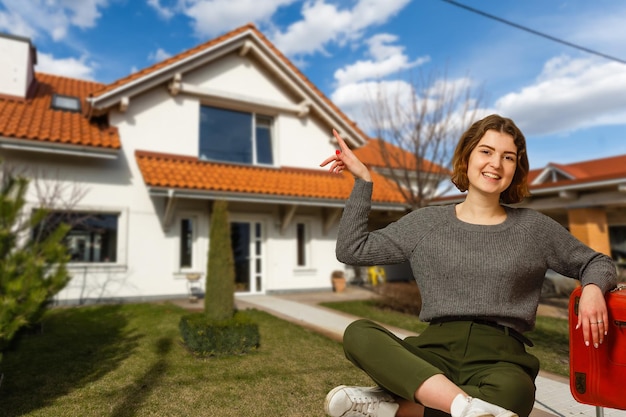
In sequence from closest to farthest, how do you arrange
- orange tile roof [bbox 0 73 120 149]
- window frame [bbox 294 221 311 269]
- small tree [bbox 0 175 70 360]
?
small tree [bbox 0 175 70 360] < orange tile roof [bbox 0 73 120 149] < window frame [bbox 294 221 311 269]

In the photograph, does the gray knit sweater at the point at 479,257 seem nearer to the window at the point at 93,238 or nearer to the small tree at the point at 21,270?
the small tree at the point at 21,270

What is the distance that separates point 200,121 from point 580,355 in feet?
38.0

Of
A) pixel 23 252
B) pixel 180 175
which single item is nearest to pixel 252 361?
pixel 23 252

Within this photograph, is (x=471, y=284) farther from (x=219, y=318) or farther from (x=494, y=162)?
(x=219, y=318)

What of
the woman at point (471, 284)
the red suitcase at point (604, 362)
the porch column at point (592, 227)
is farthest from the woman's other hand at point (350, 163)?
the porch column at point (592, 227)

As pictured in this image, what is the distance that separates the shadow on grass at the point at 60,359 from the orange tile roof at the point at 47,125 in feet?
13.5

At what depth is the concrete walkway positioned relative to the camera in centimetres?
344

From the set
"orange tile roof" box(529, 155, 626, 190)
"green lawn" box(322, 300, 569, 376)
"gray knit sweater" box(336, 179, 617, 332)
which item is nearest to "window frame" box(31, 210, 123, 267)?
"green lawn" box(322, 300, 569, 376)

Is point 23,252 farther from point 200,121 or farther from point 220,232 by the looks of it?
point 200,121

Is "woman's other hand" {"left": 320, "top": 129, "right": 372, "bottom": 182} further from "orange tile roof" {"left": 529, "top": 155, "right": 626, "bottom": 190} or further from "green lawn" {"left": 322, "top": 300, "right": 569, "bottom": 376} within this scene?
"orange tile roof" {"left": 529, "top": 155, "right": 626, "bottom": 190}

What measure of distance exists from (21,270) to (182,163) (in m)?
7.52

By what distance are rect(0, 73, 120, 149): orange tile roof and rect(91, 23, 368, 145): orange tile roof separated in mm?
901

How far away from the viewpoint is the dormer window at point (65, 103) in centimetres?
1077

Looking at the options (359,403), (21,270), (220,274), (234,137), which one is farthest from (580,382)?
(234,137)
